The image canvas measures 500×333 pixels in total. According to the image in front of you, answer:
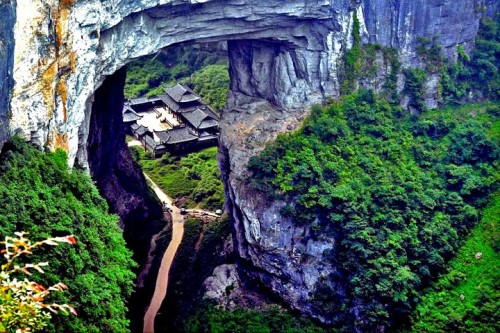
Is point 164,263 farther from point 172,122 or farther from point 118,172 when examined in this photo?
point 172,122

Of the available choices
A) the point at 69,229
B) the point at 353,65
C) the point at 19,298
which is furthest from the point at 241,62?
the point at 19,298

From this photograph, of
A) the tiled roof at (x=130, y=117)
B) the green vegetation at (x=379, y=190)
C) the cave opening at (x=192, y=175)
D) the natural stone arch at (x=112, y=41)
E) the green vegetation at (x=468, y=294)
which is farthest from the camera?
the tiled roof at (x=130, y=117)

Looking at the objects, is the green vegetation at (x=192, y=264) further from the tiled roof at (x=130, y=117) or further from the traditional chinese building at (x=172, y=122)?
the tiled roof at (x=130, y=117)

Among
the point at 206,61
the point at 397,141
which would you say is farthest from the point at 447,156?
the point at 206,61

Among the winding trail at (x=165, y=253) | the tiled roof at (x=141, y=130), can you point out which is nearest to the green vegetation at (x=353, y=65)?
the winding trail at (x=165, y=253)

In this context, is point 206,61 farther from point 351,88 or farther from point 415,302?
point 415,302
